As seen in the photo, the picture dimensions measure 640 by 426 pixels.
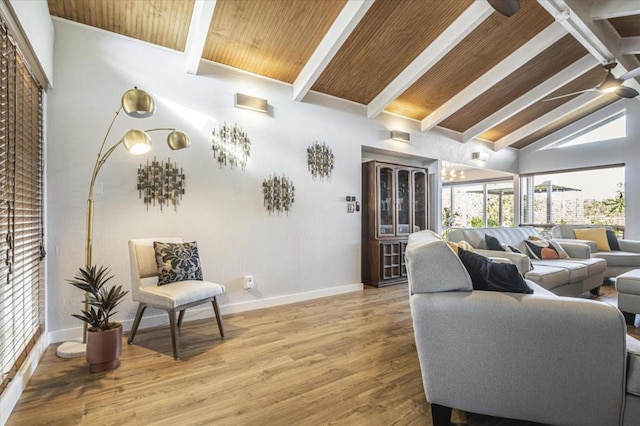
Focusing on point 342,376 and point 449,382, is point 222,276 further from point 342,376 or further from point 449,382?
point 449,382

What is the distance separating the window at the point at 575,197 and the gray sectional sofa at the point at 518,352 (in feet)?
22.4

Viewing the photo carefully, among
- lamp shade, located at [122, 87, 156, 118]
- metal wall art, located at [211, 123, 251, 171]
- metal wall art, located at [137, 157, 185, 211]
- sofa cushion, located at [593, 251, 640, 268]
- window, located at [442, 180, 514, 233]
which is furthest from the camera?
window, located at [442, 180, 514, 233]

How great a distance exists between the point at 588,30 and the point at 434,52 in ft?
5.55

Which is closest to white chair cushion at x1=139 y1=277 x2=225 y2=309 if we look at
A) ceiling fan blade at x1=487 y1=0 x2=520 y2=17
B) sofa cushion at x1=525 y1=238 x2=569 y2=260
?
ceiling fan blade at x1=487 y1=0 x2=520 y2=17

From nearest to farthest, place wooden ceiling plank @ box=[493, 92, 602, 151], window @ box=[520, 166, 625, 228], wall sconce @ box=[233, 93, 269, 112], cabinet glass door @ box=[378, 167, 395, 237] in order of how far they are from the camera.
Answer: wall sconce @ box=[233, 93, 269, 112], cabinet glass door @ box=[378, 167, 395, 237], wooden ceiling plank @ box=[493, 92, 602, 151], window @ box=[520, 166, 625, 228]

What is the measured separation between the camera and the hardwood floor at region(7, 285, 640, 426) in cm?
173

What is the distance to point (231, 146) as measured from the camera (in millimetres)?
3611

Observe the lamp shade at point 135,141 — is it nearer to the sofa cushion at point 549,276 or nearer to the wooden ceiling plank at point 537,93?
the sofa cushion at point 549,276

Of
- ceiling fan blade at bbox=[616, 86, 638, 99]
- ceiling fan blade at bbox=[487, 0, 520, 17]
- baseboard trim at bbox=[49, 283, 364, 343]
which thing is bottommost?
baseboard trim at bbox=[49, 283, 364, 343]

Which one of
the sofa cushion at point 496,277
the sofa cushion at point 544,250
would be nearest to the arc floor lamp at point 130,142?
the sofa cushion at point 496,277

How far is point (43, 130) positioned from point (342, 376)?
3.05 metres

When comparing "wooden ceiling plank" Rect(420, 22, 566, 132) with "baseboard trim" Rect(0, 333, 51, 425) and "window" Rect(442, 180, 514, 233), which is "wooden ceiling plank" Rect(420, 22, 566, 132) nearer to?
"window" Rect(442, 180, 514, 233)

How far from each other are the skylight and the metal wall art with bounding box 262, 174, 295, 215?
6.71 meters

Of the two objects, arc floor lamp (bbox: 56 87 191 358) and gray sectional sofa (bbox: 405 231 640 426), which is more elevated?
arc floor lamp (bbox: 56 87 191 358)
